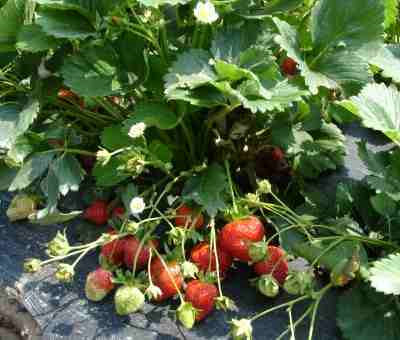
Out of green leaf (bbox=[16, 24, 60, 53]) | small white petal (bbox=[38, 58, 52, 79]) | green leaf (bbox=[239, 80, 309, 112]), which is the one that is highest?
green leaf (bbox=[239, 80, 309, 112])

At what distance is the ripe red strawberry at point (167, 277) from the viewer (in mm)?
1074

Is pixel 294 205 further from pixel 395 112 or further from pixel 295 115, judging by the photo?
pixel 395 112

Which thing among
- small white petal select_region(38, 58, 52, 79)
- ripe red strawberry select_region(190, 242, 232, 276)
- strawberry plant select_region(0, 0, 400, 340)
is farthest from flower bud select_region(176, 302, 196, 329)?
small white petal select_region(38, 58, 52, 79)

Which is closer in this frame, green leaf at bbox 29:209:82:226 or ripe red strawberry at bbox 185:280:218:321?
ripe red strawberry at bbox 185:280:218:321

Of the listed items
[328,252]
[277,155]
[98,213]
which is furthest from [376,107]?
[98,213]

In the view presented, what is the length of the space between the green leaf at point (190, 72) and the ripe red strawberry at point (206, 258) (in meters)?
0.27

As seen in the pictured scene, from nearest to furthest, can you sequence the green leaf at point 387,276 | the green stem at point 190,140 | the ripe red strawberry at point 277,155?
the green leaf at point 387,276, the green stem at point 190,140, the ripe red strawberry at point 277,155

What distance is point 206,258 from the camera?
1106 mm

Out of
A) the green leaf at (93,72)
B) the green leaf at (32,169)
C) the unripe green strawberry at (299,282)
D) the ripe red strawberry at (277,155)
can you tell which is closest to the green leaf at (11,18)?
the green leaf at (93,72)

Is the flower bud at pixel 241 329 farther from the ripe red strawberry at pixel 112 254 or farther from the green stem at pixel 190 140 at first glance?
the green stem at pixel 190 140

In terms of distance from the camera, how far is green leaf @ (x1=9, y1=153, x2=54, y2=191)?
3.89 feet

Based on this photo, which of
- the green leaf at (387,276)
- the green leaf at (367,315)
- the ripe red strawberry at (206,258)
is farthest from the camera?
the ripe red strawberry at (206,258)

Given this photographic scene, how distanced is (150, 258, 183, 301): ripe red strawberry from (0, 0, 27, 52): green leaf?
1.65 ft

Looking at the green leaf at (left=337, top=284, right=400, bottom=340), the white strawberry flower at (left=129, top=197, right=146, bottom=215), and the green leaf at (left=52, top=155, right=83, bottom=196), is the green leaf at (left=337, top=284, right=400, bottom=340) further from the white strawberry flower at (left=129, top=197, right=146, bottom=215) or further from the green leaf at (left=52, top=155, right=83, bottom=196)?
the green leaf at (left=52, top=155, right=83, bottom=196)
